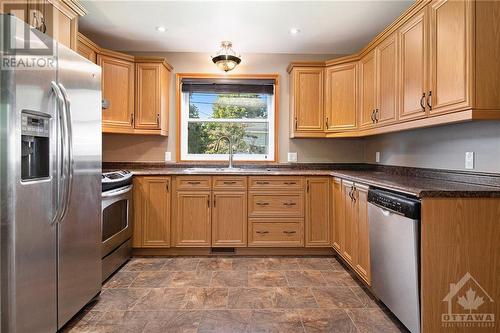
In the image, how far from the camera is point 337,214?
3.07m

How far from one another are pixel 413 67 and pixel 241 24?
1.75 metres

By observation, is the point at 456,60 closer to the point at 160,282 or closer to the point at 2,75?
the point at 2,75

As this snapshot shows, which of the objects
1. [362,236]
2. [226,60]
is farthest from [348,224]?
[226,60]

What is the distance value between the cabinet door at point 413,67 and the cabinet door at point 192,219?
83.2 inches

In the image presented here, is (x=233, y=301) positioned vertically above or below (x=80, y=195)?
below

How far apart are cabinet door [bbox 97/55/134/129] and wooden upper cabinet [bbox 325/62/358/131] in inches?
93.1

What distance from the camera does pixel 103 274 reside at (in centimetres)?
249

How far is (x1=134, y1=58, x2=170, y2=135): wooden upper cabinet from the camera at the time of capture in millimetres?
3414

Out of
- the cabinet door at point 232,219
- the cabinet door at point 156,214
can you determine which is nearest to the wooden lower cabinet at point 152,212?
the cabinet door at point 156,214

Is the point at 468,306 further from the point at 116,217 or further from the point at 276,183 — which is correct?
the point at 116,217

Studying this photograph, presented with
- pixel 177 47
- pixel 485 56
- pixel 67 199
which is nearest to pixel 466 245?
pixel 485 56

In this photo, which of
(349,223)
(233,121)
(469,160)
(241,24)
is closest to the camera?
(469,160)

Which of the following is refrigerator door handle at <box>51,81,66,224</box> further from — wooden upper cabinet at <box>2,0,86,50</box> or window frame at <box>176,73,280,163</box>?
window frame at <box>176,73,280,163</box>

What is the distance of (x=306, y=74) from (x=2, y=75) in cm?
299
